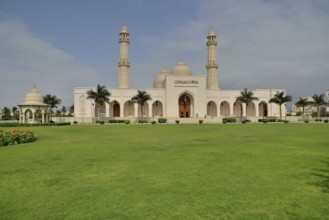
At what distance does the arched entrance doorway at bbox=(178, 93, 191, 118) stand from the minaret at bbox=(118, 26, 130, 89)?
13871 mm

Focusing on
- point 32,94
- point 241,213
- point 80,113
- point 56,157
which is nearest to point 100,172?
point 56,157

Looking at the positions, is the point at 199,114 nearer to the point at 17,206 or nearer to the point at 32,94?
the point at 32,94

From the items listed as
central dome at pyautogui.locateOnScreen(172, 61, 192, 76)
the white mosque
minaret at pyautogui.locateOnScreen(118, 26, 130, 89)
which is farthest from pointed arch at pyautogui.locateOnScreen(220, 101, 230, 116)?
minaret at pyautogui.locateOnScreen(118, 26, 130, 89)

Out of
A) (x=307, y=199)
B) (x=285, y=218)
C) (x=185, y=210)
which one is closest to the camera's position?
(x=285, y=218)

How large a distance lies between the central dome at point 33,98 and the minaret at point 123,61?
19.3 meters

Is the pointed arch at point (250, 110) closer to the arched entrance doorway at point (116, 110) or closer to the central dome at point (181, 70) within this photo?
the central dome at point (181, 70)

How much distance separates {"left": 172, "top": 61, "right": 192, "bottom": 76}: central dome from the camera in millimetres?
68000

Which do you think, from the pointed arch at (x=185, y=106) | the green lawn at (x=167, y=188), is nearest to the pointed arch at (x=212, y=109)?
the pointed arch at (x=185, y=106)

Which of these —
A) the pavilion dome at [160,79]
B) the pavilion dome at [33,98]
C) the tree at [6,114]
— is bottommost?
the tree at [6,114]

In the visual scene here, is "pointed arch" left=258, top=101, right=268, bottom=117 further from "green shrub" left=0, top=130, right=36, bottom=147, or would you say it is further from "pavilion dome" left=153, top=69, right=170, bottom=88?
"green shrub" left=0, top=130, right=36, bottom=147

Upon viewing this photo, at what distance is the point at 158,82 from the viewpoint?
7088cm

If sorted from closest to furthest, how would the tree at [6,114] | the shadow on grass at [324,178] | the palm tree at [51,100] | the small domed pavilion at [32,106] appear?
the shadow on grass at [324,178] < the small domed pavilion at [32,106] < the palm tree at [51,100] < the tree at [6,114]

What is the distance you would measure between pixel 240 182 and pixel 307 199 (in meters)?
1.69

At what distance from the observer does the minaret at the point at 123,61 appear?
62031 millimetres
